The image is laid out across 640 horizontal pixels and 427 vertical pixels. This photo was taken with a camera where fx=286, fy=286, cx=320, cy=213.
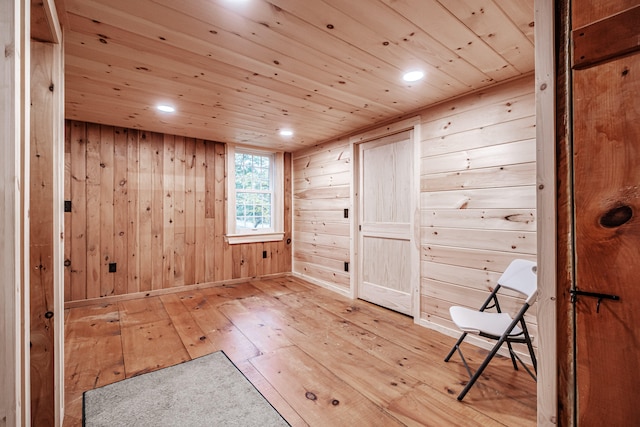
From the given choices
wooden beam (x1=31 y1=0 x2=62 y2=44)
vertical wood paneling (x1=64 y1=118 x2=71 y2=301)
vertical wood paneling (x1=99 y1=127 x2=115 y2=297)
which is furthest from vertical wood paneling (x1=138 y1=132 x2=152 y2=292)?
wooden beam (x1=31 y1=0 x2=62 y2=44)

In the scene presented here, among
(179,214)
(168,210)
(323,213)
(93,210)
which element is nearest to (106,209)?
(93,210)

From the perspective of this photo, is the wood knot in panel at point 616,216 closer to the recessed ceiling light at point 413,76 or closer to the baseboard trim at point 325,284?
the recessed ceiling light at point 413,76

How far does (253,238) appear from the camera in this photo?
4469 mm

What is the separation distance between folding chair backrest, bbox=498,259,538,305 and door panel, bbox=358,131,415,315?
919 mm

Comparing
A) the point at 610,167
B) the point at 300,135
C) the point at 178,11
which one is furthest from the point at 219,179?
the point at 610,167

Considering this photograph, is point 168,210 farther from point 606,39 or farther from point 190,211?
point 606,39

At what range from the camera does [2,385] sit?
24.3 inches

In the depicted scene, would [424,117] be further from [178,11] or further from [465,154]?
[178,11]

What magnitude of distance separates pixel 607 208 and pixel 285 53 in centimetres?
171

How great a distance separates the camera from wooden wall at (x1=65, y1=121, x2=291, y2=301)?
329 centimetres

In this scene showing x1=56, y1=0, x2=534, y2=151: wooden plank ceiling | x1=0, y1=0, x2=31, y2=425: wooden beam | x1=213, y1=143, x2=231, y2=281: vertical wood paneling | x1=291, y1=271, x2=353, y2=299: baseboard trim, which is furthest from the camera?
x1=213, y1=143, x2=231, y2=281: vertical wood paneling

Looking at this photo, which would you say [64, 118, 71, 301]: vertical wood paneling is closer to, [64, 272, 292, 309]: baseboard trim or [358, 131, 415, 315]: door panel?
[64, 272, 292, 309]: baseboard trim

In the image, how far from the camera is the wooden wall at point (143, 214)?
3.29 meters

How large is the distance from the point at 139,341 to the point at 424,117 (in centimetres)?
328
